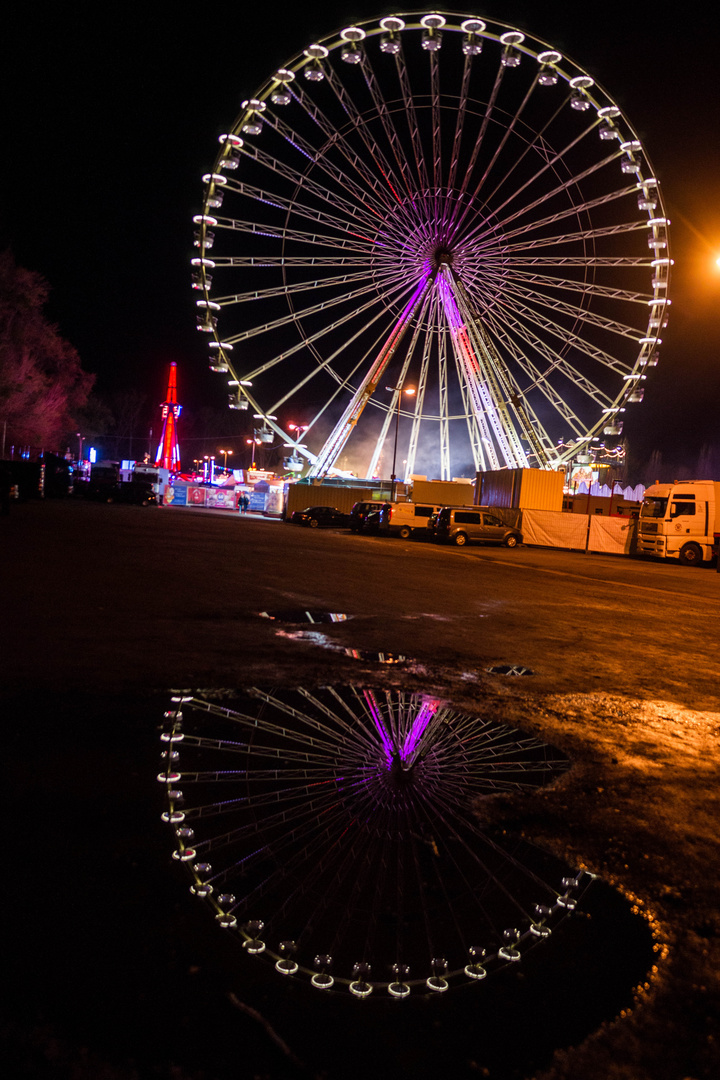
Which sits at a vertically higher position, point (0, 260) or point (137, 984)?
point (0, 260)

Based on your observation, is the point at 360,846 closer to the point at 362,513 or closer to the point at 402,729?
the point at 402,729

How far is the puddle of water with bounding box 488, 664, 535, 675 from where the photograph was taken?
234 inches

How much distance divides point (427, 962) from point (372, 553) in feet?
59.3

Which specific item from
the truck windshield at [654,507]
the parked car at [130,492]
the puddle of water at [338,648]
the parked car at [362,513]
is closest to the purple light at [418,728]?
the puddle of water at [338,648]

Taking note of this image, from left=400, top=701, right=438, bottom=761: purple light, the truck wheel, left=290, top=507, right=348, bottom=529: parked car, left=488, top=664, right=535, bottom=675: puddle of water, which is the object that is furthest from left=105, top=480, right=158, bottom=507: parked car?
left=400, top=701, right=438, bottom=761: purple light

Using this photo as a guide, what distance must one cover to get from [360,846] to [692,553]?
27.2 m

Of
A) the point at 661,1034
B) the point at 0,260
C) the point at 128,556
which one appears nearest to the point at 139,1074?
the point at 661,1034

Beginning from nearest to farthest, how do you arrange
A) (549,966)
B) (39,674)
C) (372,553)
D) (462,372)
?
(549,966)
(39,674)
(372,553)
(462,372)

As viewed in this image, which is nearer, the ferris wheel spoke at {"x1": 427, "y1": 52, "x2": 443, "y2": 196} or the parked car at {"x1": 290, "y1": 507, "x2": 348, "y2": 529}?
the ferris wheel spoke at {"x1": 427, "y1": 52, "x2": 443, "y2": 196}

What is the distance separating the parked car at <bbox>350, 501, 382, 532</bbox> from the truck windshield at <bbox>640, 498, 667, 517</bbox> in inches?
463

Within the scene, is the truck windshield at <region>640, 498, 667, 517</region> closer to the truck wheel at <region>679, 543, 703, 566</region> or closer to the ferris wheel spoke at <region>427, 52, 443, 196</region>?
the truck wheel at <region>679, 543, 703, 566</region>

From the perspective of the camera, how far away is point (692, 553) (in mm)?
26625

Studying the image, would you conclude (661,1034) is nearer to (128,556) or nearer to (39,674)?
(39,674)

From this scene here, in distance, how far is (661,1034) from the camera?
1753 millimetres
